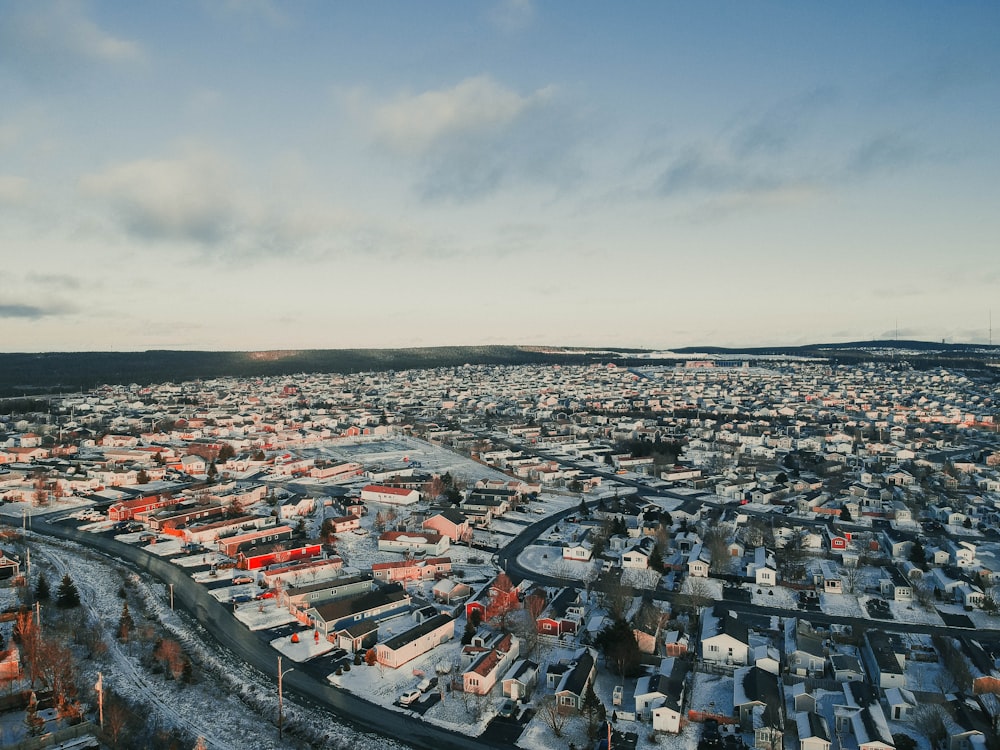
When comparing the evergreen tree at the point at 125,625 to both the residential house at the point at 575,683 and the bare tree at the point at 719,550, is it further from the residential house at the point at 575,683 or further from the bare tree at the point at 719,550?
the bare tree at the point at 719,550

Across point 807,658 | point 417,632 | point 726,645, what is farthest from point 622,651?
point 417,632

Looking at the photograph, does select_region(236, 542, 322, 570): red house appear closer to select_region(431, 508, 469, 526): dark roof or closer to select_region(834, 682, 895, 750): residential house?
select_region(431, 508, 469, 526): dark roof

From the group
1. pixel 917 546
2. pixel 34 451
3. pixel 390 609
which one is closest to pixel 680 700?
pixel 390 609

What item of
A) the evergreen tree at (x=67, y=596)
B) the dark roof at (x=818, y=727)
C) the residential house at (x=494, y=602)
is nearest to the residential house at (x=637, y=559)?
the residential house at (x=494, y=602)

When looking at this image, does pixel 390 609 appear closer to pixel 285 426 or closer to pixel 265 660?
pixel 265 660

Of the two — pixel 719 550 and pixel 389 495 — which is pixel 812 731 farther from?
pixel 389 495

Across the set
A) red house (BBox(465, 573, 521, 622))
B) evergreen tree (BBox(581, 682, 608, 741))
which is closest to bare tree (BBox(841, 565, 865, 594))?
red house (BBox(465, 573, 521, 622))
